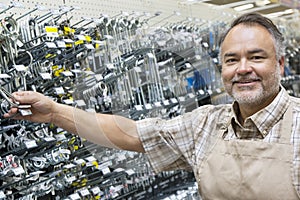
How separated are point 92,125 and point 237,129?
0.50 m

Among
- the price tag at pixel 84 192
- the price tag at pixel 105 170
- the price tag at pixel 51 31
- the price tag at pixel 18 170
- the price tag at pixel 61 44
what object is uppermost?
the price tag at pixel 51 31

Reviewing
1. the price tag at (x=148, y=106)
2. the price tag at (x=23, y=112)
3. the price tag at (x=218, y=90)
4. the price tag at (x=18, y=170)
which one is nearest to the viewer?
the price tag at (x=23, y=112)

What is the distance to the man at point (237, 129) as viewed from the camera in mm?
1548

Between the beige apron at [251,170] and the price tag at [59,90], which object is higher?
the price tag at [59,90]

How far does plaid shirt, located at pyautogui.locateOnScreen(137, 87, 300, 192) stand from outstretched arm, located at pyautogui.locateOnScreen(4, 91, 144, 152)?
0.16ft

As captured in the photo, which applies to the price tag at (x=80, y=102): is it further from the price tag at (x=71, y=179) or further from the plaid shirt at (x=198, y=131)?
the plaid shirt at (x=198, y=131)

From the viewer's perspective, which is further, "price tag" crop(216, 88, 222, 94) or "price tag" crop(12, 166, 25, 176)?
"price tag" crop(216, 88, 222, 94)

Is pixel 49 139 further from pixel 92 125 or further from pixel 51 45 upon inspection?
pixel 92 125

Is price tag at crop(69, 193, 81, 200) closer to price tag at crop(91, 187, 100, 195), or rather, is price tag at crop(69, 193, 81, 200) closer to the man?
price tag at crop(91, 187, 100, 195)

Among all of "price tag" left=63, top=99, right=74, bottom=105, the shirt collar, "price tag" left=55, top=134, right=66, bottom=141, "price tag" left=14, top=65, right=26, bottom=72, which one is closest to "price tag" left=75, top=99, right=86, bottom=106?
"price tag" left=63, top=99, right=74, bottom=105

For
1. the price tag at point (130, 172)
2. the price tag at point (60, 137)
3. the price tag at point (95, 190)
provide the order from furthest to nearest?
the price tag at point (130, 172), the price tag at point (95, 190), the price tag at point (60, 137)

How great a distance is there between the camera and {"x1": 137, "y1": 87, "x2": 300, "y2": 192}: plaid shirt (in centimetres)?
→ 161

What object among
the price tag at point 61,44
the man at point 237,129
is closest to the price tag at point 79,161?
the price tag at point 61,44

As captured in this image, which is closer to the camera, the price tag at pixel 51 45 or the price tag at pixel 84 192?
the price tag at pixel 51 45
